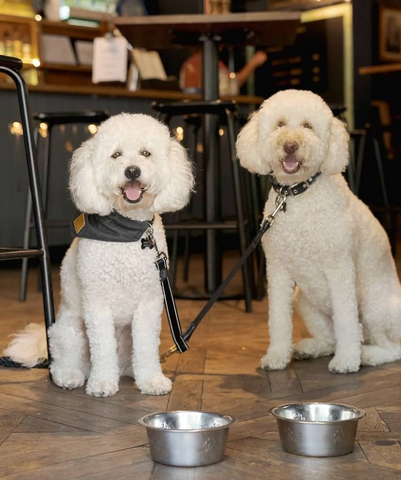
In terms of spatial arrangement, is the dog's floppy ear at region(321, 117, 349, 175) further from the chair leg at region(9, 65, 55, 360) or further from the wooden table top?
the wooden table top

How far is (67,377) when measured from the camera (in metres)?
2.47

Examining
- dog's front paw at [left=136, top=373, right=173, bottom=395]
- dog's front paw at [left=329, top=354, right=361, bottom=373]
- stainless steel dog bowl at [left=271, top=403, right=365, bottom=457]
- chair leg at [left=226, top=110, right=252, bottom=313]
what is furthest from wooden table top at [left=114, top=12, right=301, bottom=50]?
stainless steel dog bowl at [left=271, top=403, right=365, bottom=457]

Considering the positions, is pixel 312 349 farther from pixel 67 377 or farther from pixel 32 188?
pixel 32 188

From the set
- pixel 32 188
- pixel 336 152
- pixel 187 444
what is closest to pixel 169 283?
pixel 32 188

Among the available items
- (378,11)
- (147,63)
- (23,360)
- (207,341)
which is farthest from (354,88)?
(23,360)

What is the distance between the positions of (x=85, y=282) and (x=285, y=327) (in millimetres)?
667

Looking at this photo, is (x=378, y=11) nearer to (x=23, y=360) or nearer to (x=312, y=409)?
(x=23, y=360)

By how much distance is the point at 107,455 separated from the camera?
1839mm

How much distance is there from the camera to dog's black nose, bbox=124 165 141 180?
2.27m

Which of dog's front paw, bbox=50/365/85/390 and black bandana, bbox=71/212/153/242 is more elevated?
black bandana, bbox=71/212/153/242

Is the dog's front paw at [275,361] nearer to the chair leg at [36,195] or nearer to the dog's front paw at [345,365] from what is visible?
the dog's front paw at [345,365]

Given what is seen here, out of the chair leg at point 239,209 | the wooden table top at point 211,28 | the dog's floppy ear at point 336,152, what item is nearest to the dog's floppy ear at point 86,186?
the dog's floppy ear at point 336,152

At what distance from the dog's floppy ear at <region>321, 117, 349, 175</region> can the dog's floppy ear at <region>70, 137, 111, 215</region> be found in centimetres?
68

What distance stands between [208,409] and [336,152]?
2.80ft
